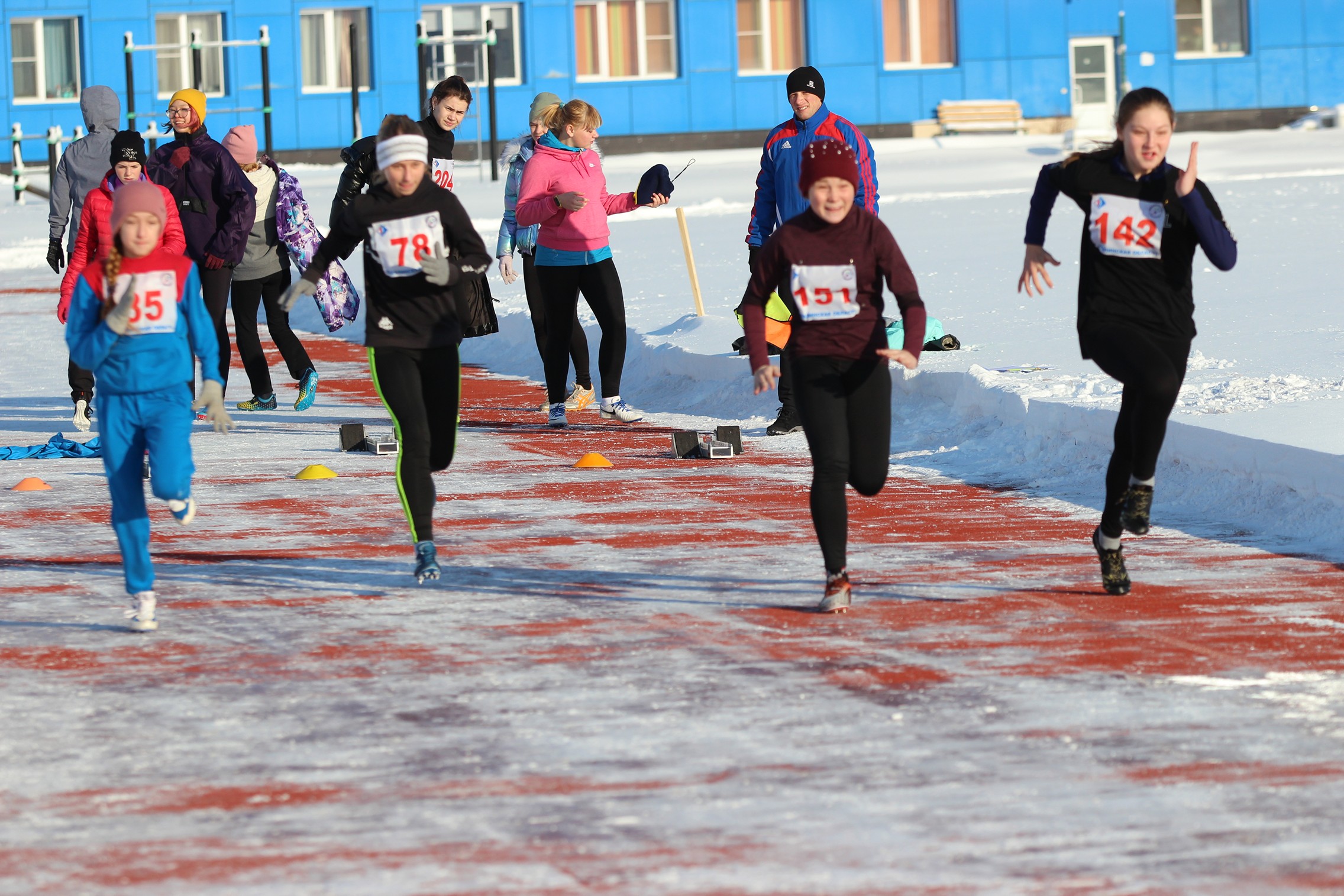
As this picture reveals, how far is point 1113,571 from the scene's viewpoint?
22.7 ft

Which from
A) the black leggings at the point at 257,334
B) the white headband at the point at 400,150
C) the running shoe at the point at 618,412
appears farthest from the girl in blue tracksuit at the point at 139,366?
the black leggings at the point at 257,334

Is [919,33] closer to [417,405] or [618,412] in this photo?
[618,412]

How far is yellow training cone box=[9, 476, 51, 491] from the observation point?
10062 millimetres

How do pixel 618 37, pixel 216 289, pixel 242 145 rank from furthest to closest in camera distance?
1. pixel 618 37
2. pixel 242 145
3. pixel 216 289

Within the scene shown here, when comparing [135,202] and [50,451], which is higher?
[135,202]

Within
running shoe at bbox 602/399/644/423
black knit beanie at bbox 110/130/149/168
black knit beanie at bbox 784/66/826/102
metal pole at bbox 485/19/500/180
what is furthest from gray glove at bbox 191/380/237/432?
metal pole at bbox 485/19/500/180

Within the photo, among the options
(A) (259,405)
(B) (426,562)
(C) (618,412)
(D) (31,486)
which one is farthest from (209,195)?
(B) (426,562)

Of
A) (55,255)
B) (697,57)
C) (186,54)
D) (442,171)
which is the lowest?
(55,255)

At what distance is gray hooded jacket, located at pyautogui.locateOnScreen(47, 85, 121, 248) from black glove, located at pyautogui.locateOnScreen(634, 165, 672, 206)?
11.0 ft

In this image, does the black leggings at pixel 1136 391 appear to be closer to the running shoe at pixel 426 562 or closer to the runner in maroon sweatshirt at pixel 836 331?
the runner in maroon sweatshirt at pixel 836 331

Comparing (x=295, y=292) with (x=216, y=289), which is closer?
(x=295, y=292)

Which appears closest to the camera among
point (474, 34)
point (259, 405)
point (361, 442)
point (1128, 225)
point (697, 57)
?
point (1128, 225)

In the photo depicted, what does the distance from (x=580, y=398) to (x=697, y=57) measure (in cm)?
3069

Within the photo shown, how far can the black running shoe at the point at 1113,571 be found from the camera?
6918 mm
